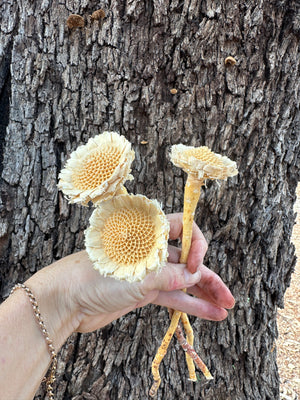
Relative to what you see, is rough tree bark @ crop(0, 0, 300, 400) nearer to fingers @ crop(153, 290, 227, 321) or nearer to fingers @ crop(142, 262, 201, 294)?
fingers @ crop(153, 290, 227, 321)

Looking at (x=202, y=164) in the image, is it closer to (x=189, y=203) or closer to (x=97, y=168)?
(x=189, y=203)

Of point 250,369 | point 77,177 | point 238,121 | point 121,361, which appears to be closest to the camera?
point 77,177

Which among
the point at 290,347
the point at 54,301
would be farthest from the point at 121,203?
the point at 290,347

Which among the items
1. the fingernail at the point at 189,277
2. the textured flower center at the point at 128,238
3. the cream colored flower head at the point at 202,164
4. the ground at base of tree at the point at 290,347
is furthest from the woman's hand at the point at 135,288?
the ground at base of tree at the point at 290,347

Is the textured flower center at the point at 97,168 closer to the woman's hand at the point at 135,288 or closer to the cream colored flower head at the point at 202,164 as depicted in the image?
the cream colored flower head at the point at 202,164

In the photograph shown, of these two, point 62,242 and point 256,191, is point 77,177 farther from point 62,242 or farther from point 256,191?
point 256,191

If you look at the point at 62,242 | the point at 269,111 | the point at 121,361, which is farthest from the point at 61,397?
the point at 269,111
